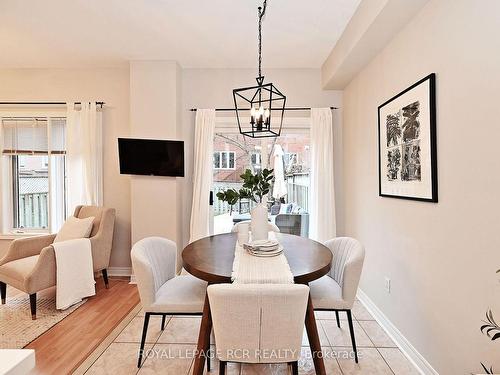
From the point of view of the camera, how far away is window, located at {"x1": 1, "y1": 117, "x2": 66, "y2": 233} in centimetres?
403

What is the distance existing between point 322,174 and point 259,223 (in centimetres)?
180

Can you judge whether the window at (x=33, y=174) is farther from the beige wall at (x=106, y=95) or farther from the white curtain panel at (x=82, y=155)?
the beige wall at (x=106, y=95)

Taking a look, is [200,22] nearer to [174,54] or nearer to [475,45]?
[174,54]

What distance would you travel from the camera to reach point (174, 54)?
11.7 feet

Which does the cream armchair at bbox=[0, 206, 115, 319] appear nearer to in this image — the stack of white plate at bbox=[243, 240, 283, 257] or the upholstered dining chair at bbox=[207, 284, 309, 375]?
the stack of white plate at bbox=[243, 240, 283, 257]

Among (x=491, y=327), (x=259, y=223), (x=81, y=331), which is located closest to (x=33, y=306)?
(x=81, y=331)

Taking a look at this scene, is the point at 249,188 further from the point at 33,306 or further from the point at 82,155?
the point at 82,155

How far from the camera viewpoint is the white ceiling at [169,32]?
8.60 ft

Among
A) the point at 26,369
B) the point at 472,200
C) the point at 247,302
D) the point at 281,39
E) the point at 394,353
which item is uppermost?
the point at 281,39

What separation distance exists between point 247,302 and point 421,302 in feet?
4.72

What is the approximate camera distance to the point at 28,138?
4.04 metres

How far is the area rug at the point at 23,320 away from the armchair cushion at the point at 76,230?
2.17 feet

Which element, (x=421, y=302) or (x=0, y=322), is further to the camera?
(x=0, y=322)

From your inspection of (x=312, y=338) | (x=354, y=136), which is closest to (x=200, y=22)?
(x=354, y=136)
